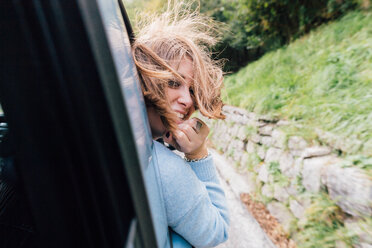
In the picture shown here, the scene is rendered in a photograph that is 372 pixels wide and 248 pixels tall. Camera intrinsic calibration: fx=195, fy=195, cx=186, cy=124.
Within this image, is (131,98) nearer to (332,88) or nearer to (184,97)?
(184,97)

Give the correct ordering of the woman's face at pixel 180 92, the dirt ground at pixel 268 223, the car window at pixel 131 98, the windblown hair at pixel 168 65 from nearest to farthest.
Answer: the car window at pixel 131 98 → the windblown hair at pixel 168 65 → the woman's face at pixel 180 92 → the dirt ground at pixel 268 223

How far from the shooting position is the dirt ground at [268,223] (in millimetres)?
2240

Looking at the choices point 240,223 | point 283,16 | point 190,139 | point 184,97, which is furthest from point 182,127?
point 283,16

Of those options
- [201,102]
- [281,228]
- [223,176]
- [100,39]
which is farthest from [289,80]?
[100,39]

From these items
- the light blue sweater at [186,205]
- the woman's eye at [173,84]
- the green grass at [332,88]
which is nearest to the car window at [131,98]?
the light blue sweater at [186,205]

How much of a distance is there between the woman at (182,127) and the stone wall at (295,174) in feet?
4.02

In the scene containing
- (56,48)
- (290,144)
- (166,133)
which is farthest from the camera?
(290,144)

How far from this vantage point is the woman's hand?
108cm

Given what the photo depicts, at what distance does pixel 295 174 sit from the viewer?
2346 millimetres

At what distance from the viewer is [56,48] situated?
0.33m

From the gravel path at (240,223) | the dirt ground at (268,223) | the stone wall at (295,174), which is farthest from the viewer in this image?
the gravel path at (240,223)

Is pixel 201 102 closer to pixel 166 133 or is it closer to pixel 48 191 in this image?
pixel 166 133

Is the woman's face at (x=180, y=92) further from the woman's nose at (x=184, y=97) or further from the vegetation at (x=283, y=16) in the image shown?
the vegetation at (x=283, y=16)

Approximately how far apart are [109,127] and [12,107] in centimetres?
16
